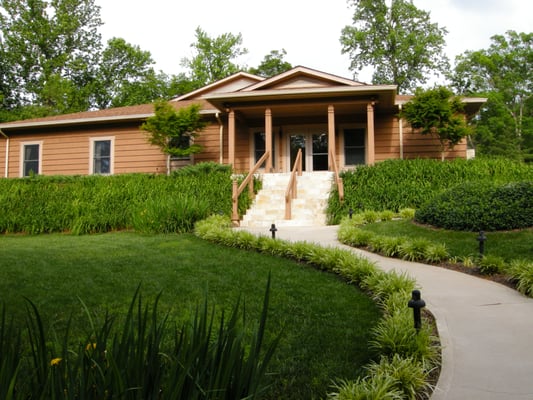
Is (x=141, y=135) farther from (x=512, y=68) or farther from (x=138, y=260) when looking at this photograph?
(x=512, y=68)

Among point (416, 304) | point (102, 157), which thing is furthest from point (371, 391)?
point (102, 157)

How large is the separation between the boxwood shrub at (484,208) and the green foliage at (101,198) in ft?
18.4

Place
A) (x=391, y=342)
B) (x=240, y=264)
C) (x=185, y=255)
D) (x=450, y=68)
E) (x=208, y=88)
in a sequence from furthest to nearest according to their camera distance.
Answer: (x=450, y=68), (x=208, y=88), (x=185, y=255), (x=240, y=264), (x=391, y=342)

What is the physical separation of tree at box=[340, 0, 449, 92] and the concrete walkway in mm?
32621

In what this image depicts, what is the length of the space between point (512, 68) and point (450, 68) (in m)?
10.1

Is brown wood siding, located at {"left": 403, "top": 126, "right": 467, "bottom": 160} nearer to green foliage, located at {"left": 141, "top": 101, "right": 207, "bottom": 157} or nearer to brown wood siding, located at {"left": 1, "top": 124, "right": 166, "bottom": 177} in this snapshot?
green foliage, located at {"left": 141, "top": 101, "right": 207, "bottom": 157}

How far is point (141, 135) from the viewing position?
17.4 metres

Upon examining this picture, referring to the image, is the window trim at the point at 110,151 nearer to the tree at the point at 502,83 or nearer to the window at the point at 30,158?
the window at the point at 30,158

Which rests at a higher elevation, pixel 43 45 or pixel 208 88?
pixel 43 45

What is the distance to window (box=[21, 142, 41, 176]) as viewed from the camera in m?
18.5

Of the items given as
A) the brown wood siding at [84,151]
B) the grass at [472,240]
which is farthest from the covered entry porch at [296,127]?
the grass at [472,240]

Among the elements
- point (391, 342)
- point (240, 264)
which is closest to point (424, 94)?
point (240, 264)

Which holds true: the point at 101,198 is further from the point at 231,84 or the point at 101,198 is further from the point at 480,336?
the point at 480,336

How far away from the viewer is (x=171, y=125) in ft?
49.5
